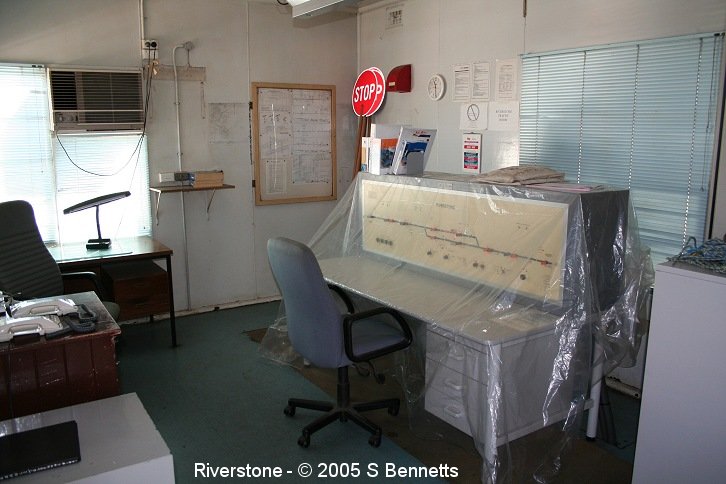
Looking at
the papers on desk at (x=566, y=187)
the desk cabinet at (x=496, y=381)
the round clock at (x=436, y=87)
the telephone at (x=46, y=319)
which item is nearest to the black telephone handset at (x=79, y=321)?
the telephone at (x=46, y=319)

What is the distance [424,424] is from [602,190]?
57.1 inches

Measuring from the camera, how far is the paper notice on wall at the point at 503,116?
13.3ft

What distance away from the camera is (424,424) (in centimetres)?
314

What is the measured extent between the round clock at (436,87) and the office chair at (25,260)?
2.78 metres

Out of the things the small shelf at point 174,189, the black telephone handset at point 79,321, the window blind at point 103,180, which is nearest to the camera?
the black telephone handset at point 79,321

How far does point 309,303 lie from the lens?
112 inches

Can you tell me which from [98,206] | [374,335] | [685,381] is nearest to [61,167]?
[98,206]

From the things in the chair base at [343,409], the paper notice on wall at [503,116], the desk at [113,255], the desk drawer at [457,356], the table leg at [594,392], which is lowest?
the chair base at [343,409]

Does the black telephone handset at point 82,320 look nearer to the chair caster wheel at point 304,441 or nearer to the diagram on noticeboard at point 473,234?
the chair caster wheel at point 304,441

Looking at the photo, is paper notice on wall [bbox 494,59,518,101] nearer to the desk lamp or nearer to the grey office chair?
the grey office chair

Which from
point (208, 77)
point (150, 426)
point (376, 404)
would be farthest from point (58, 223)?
point (150, 426)

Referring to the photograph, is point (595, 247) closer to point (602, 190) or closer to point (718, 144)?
point (602, 190)

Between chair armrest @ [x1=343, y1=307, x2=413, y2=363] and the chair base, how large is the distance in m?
0.23

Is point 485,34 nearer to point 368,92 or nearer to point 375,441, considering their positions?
point 368,92
